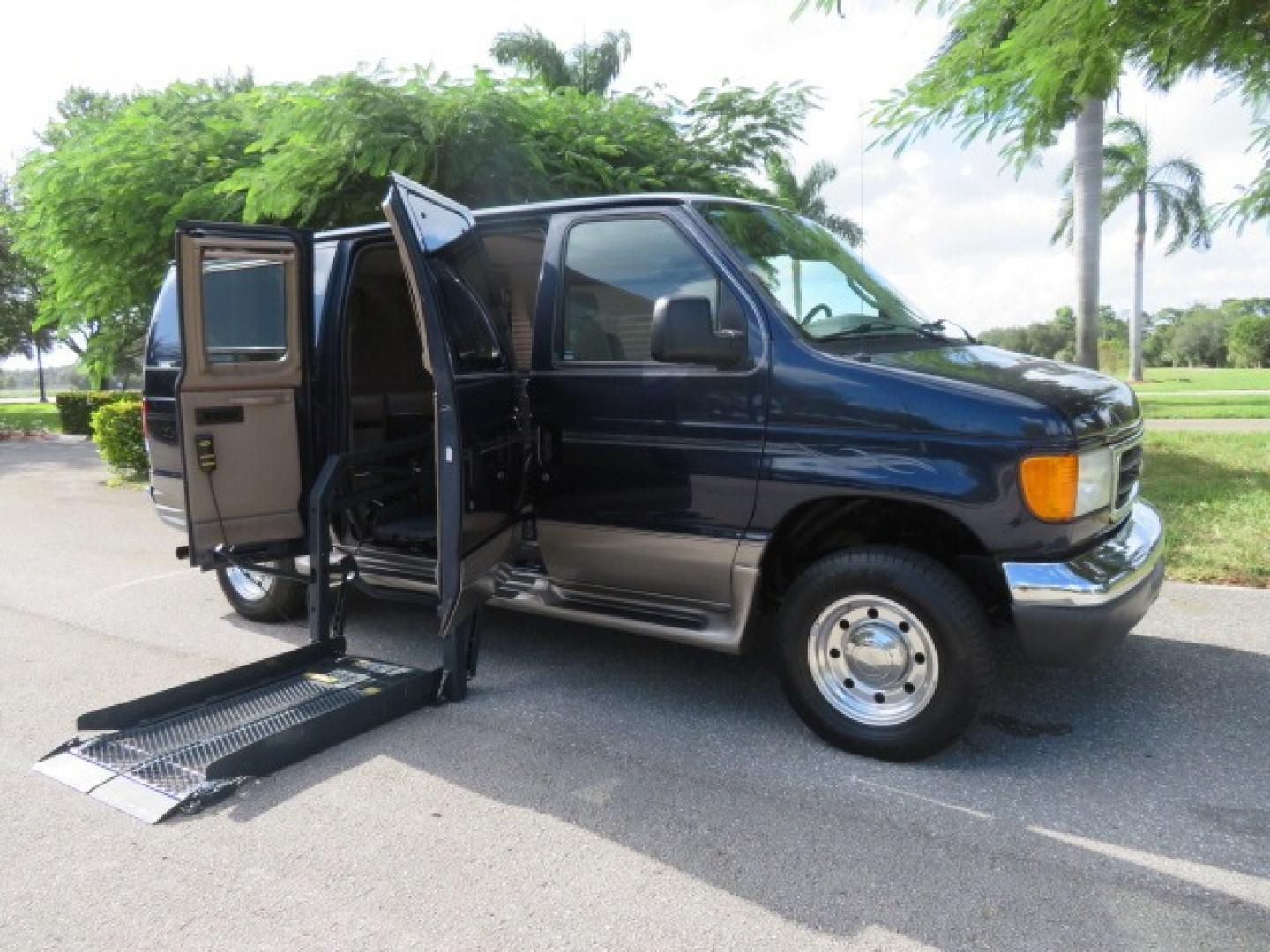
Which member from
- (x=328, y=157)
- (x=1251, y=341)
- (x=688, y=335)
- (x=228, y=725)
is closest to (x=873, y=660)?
(x=688, y=335)

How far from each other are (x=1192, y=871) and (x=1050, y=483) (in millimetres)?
1299

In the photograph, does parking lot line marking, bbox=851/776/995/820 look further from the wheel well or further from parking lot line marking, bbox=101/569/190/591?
parking lot line marking, bbox=101/569/190/591

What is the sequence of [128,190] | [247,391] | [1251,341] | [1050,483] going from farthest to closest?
[1251,341], [128,190], [247,391], [1050,483]

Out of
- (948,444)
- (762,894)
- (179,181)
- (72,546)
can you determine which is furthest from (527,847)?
(179,181)

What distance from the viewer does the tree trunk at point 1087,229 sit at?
13.6 m

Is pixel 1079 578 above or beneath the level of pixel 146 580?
above

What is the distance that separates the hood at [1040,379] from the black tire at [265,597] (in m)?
3.63

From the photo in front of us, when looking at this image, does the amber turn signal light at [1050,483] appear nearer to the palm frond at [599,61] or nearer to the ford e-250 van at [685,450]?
the ford e-250 van at [685,450]

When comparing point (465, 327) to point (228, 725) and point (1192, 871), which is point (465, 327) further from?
point (1192, 871)

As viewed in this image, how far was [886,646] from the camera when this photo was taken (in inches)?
136

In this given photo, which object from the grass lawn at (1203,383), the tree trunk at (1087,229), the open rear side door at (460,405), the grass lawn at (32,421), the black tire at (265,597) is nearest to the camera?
the open rear side door at (460,405)

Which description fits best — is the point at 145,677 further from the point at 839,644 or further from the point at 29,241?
the point at 29,241

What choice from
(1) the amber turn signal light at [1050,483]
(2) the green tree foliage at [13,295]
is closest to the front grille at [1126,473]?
(1) the amber turn signal light at [1050,483]

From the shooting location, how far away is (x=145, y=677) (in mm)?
4586
